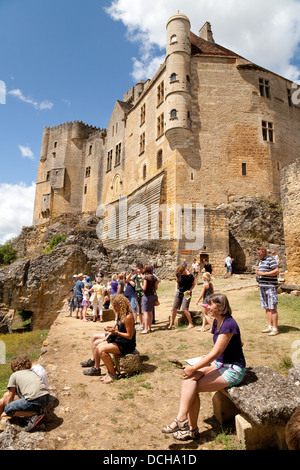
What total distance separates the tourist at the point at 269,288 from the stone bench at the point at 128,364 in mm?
2757

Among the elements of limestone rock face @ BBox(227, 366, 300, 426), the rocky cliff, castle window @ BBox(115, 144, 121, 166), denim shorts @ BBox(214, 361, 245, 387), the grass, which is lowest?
the grass

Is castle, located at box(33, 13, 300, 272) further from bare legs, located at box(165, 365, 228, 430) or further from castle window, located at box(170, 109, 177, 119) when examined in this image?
bare legs, located at box(165, 365, 228, 430)

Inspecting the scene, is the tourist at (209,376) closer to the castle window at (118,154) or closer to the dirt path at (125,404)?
the dirt path at (125,404)

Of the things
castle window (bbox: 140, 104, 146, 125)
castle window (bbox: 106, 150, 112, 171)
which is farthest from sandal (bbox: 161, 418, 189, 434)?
castle window (bbox: 106, 150, 112, 171)

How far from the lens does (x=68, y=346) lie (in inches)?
268

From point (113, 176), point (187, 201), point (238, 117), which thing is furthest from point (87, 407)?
point (113, 176)

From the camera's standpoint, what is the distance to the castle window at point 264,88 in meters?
25.2

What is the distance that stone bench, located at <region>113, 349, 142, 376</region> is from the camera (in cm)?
472

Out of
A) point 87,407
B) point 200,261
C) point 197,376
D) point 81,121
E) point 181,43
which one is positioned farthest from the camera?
point 81,121

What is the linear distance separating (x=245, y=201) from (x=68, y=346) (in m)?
19.1

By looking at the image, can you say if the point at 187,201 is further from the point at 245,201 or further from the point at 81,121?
the point at 81,121

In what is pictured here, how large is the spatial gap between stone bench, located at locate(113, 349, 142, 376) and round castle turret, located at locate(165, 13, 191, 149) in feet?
68.4

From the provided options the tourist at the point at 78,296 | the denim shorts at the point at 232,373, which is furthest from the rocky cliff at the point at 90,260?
the denim shorts at the point at 232,373

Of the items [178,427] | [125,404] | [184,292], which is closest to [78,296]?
[184,292]
